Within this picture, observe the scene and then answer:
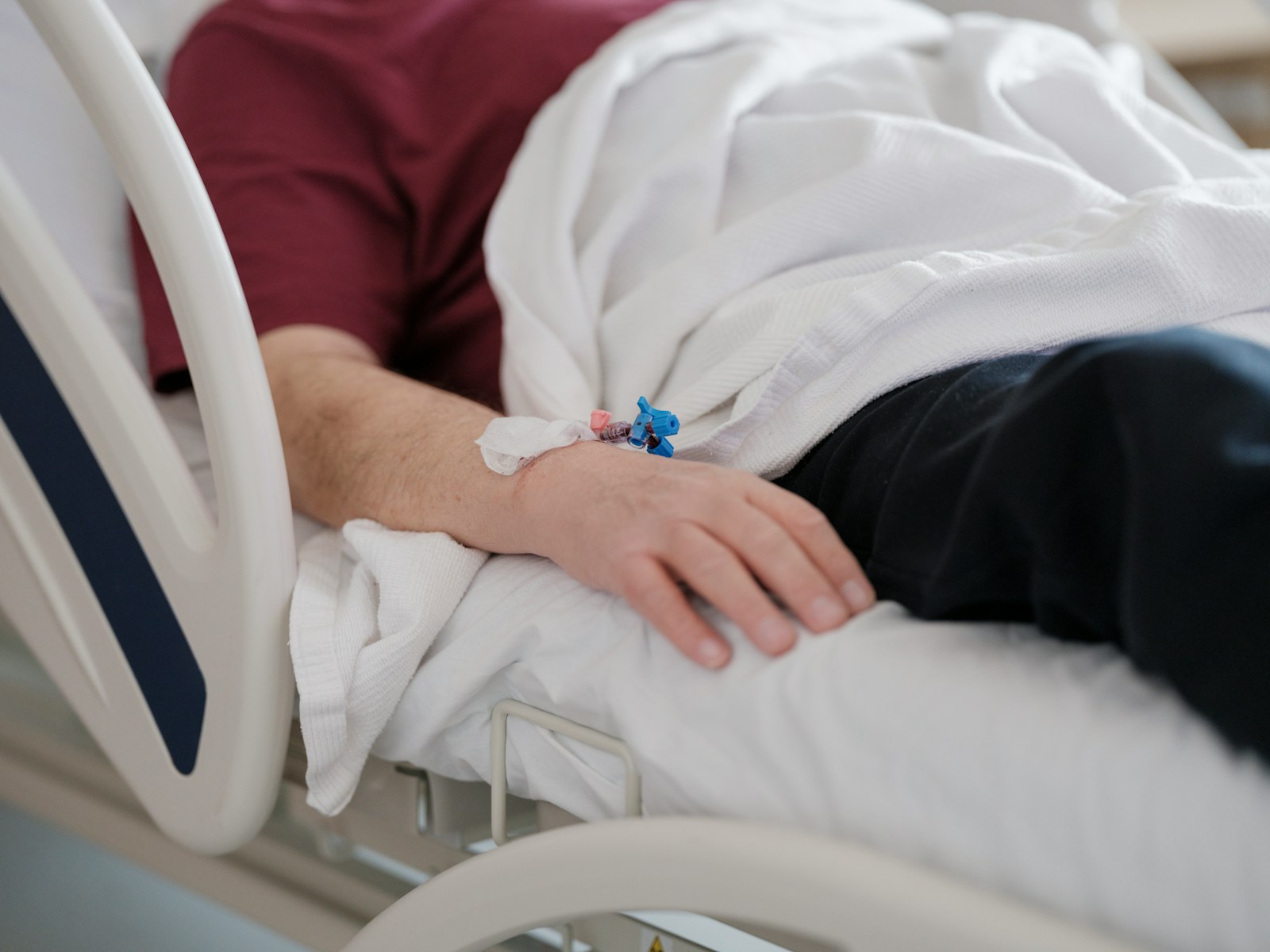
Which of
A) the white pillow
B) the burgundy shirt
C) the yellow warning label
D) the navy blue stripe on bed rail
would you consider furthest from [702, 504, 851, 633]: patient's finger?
the white pillow

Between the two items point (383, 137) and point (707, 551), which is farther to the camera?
point (383, 137)

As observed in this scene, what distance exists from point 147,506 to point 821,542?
46 cm

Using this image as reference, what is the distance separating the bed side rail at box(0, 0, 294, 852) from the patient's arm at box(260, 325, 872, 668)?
102 mm

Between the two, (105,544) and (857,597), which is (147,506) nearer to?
(105,544)

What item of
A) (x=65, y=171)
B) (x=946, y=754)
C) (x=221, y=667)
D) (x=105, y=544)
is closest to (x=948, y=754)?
(x=946, y=754)

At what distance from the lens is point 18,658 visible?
1247 mm

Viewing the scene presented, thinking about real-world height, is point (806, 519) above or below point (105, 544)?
above

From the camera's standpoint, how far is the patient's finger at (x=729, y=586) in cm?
52

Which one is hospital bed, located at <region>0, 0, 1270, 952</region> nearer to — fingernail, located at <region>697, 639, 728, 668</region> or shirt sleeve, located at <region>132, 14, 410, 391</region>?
fingernail, located at <region>697, 639, 728, 668</region>

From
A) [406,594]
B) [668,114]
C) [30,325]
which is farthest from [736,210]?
[30,325]

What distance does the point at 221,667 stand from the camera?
0.71 meters

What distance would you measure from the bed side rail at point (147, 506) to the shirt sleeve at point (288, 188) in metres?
0.20

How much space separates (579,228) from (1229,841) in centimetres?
68

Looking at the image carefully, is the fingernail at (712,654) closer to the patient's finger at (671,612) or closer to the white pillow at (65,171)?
the patient's finger at (671,612)
